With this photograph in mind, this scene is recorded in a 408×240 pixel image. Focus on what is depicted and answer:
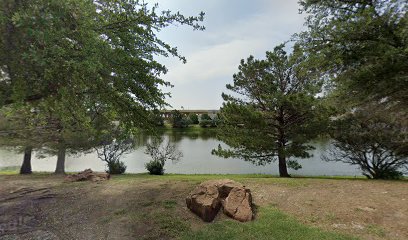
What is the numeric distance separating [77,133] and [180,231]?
30.1ft

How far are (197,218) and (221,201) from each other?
66 centimetres

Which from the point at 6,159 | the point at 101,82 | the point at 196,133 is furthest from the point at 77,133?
the point at 196,133

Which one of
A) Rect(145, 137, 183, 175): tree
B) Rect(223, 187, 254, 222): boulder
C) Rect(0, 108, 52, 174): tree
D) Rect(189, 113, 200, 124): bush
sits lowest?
Rect(223, 187, 254, 222): boulder

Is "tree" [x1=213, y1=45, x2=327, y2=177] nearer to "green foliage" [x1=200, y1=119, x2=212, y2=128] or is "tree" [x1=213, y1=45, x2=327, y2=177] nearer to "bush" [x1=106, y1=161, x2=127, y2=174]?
"bush" [x1=106, y1=161, x2=127, y2=174]

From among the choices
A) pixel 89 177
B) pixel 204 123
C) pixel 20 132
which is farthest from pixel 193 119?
→ pixel 89 177

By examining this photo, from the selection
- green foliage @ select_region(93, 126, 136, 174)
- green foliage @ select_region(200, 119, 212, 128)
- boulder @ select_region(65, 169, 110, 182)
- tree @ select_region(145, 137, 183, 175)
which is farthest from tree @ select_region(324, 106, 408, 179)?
green foliage @ select_region(200, 119, 212, 128)

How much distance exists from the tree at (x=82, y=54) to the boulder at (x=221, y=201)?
92.0 inches

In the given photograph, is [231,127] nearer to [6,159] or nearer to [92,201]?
[92,201]

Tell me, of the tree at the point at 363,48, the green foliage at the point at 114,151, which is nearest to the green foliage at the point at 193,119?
the green foliage at the point at 114,151

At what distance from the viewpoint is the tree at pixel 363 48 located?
7078 mm

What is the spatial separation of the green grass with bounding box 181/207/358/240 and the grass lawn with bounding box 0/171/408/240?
0.05ft

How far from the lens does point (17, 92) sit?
4.47 meters

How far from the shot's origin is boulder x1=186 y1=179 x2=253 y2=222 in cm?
535

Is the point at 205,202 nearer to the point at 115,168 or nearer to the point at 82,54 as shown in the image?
the point at 82,54
